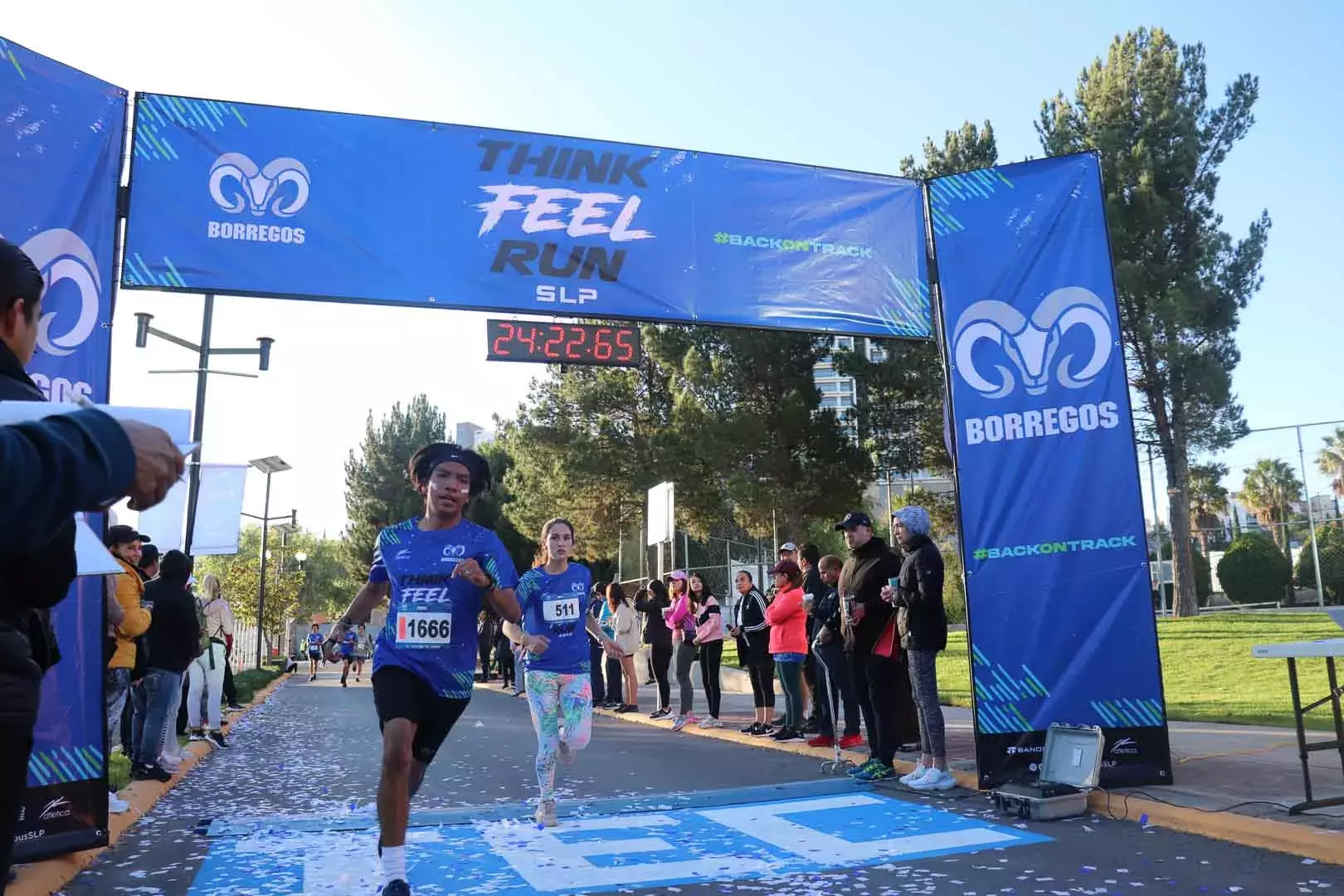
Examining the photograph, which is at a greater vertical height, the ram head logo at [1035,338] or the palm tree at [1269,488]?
the palm tree at [1269,488]

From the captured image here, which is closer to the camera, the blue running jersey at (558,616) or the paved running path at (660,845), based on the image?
the paved running path at (660,845)

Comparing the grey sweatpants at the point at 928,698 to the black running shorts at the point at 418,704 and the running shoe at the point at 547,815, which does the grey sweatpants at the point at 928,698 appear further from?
the black running shorts at the point at 418,704

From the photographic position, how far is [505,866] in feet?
17.0

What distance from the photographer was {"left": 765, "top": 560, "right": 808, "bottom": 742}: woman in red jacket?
10.2 m

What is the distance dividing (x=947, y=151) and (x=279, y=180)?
2549 cm

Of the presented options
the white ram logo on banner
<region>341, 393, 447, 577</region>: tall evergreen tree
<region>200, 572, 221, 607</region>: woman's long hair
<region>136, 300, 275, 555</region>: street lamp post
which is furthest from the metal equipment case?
<region>341, 393, 447, 577</region>: tall evergreen tree

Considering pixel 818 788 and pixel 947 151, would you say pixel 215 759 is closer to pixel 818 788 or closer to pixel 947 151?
pixel 818 788

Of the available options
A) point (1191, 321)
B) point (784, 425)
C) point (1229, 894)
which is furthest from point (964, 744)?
point (1191, 321)

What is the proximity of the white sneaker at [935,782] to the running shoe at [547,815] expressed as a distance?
2.63 meters

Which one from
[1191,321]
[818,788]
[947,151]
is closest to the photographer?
[818,788]

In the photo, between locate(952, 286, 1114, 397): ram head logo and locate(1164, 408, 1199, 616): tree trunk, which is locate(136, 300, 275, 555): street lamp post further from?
locate(1164, 408, 1199, 616): tree trunk

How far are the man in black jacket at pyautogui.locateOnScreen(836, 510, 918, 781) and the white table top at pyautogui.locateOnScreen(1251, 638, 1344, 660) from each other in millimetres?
2627

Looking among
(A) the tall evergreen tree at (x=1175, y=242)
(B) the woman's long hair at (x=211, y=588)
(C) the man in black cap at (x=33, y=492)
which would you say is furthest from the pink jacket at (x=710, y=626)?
(A) the tall evergreen tree at (x=1175, y=242)

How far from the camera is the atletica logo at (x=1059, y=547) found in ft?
23.3
